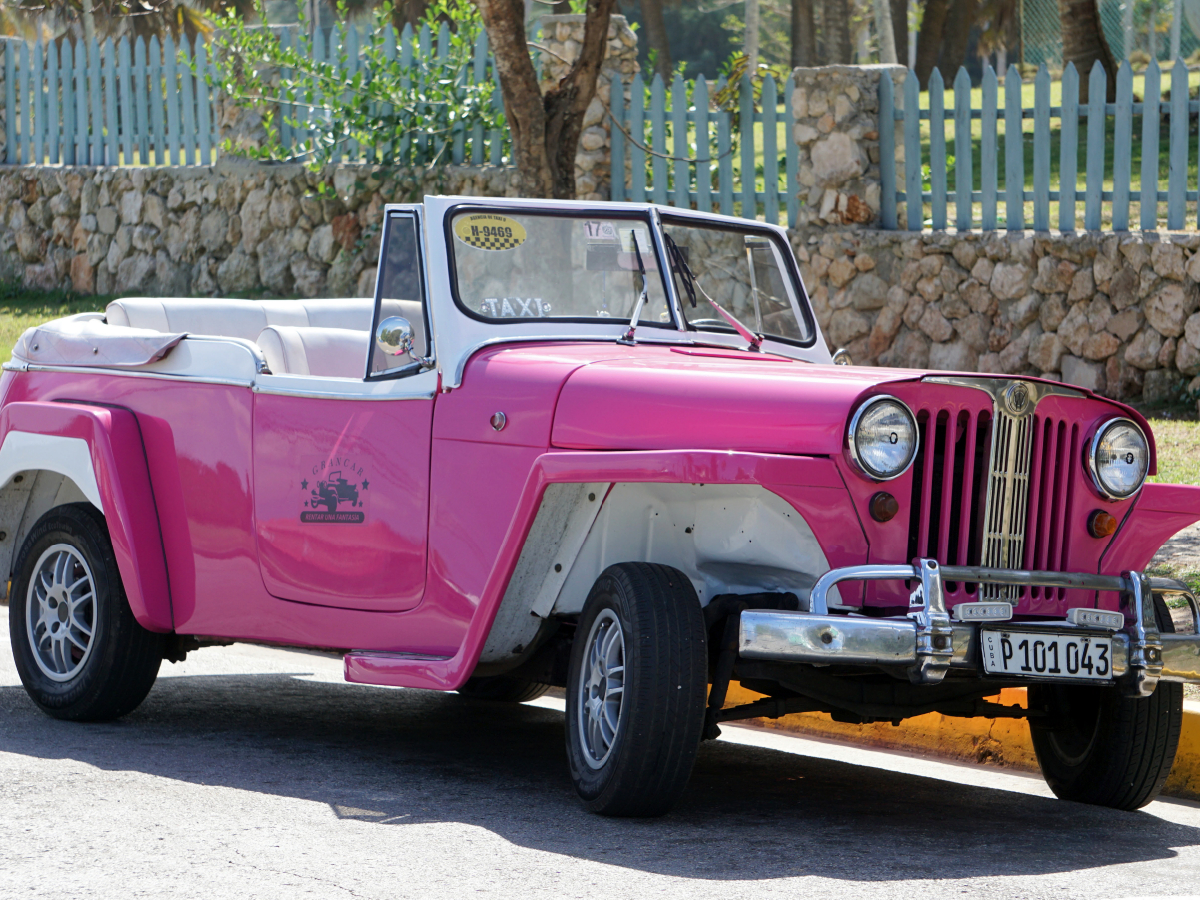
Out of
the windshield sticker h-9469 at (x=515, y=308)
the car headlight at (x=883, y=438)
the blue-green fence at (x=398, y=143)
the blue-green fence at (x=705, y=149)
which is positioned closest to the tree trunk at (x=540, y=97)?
the blue-green fence at (x=398, y=143)

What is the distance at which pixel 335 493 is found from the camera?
5.27 meters

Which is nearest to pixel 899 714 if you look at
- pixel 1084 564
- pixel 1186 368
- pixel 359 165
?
pixel 1084 564

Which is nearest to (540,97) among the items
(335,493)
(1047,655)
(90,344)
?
(90,344)

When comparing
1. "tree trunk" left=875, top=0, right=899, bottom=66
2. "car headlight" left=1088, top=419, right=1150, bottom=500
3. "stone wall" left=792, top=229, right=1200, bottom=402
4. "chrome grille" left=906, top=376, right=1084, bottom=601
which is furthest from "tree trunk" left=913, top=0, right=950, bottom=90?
"chrome grille" left=906, top=376, right=1084, bottom=601

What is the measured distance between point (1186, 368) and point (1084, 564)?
690cm

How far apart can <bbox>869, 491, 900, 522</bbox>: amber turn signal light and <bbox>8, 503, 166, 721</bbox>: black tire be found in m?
2.77

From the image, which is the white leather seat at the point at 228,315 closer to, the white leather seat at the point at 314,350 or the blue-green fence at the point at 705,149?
the white leather seat at the point at 314,350

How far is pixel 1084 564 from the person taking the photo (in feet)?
15.3

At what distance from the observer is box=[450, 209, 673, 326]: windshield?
5.39 metres

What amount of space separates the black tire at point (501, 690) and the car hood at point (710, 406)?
1945mm

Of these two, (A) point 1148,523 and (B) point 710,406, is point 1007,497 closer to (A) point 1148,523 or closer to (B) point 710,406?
(A) point 1148,523

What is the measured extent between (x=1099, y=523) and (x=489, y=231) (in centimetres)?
214

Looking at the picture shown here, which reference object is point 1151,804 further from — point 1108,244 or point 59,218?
point 59,218

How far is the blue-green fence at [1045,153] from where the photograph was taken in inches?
441
